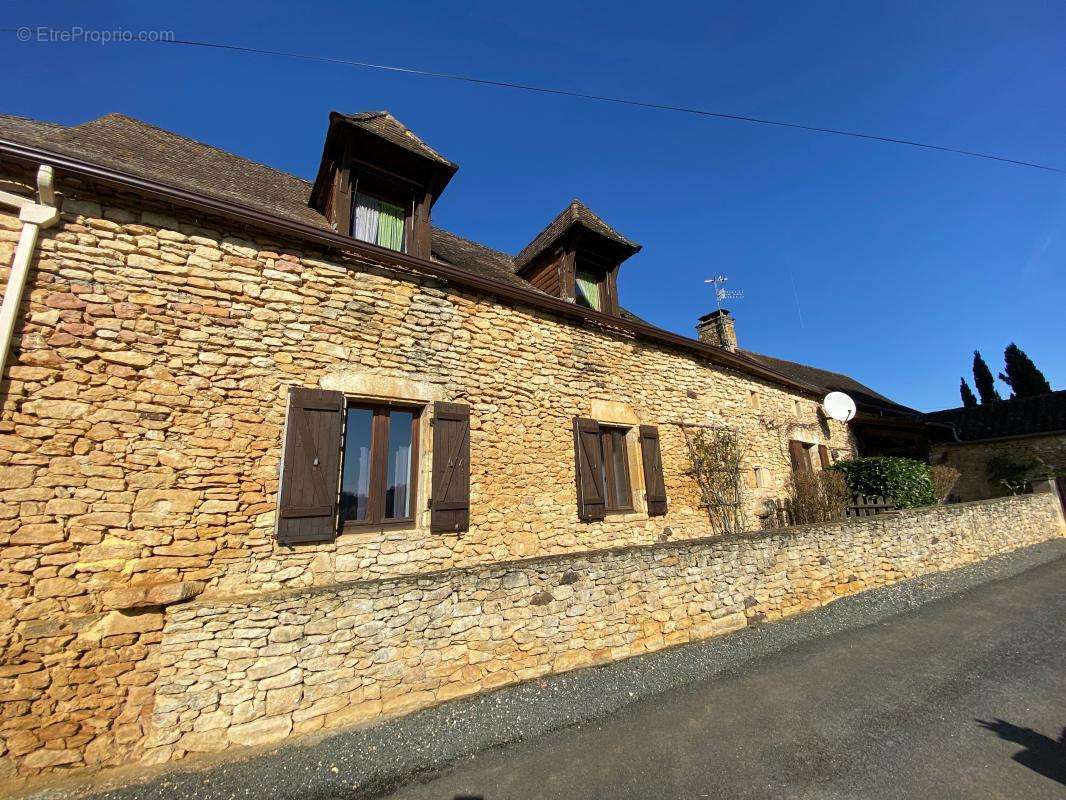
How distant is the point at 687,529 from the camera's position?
7.00 meters

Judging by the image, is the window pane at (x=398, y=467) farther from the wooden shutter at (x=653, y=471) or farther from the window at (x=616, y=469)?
the wooden shutter at (x=653, y=471)

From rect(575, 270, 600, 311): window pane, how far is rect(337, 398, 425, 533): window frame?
3964 mm

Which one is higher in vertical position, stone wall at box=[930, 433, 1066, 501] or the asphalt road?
stone wall at box=[930, 433, 1066, 501]

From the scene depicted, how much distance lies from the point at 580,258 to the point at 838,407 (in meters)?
7.49

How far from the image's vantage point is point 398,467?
5.06 metres

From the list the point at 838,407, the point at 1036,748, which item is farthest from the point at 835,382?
the point at 1036,748

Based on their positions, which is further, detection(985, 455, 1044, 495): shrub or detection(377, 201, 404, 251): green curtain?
detection(985, 455, 1044, 495): shrub

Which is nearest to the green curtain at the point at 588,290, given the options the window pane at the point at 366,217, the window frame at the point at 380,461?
the window pane at the point at 366,217

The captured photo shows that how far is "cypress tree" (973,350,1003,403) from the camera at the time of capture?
111 feet

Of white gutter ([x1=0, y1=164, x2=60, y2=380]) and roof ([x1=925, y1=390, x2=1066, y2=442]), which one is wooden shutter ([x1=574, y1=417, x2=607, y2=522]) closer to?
white gutter ([x1=0, y1=164, x2=60, y2=380])

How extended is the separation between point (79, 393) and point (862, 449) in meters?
15.3

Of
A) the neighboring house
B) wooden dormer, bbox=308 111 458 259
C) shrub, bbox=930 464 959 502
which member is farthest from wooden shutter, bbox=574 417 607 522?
the neighboring house

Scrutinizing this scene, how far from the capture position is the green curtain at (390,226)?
5863mm

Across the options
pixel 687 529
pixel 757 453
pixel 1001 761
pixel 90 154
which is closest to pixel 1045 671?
pixel 1001 761
